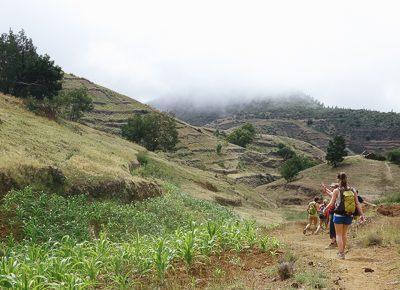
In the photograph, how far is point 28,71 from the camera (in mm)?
56031

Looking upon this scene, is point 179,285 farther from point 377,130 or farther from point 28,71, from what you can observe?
point 377,130

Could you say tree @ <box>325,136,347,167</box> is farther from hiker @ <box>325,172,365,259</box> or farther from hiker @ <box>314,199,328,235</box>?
hiker @ <box>325,172,365,259</box>

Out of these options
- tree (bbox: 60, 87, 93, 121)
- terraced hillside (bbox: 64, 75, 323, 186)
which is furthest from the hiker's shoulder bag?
terraced hillside (bbox: 64, 75, 323, 186)

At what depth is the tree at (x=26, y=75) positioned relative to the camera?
184ft

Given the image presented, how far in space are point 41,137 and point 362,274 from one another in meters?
23.4

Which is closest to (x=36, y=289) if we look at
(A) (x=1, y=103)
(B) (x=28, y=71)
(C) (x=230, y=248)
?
(C) (x=230, y=248)

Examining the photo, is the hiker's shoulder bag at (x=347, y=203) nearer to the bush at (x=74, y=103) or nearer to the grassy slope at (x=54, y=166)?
the grassy slope at (x=54, y=166)

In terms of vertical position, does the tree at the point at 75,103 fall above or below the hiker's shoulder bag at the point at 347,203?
above

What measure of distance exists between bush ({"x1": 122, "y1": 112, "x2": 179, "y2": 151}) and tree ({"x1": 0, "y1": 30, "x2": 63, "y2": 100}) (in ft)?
62.5

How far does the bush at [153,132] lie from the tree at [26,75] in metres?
19.0

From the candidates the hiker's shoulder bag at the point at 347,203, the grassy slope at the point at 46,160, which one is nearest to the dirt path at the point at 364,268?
the hiker's shoulder bag at the point at 347,203

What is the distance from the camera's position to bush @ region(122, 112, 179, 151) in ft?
243

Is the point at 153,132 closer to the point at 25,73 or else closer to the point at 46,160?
the point at 25,73

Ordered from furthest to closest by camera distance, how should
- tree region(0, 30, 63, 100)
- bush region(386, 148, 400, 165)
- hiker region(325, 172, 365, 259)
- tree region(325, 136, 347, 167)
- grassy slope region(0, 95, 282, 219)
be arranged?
bush region(386, 148, 400, 165) < tree region(325, 136, 347, 167) < tree region(0, 30, 63, 100) < grassy slope region(0, 95, 282, 219) < hiker region(325, 172, 365, 259)
